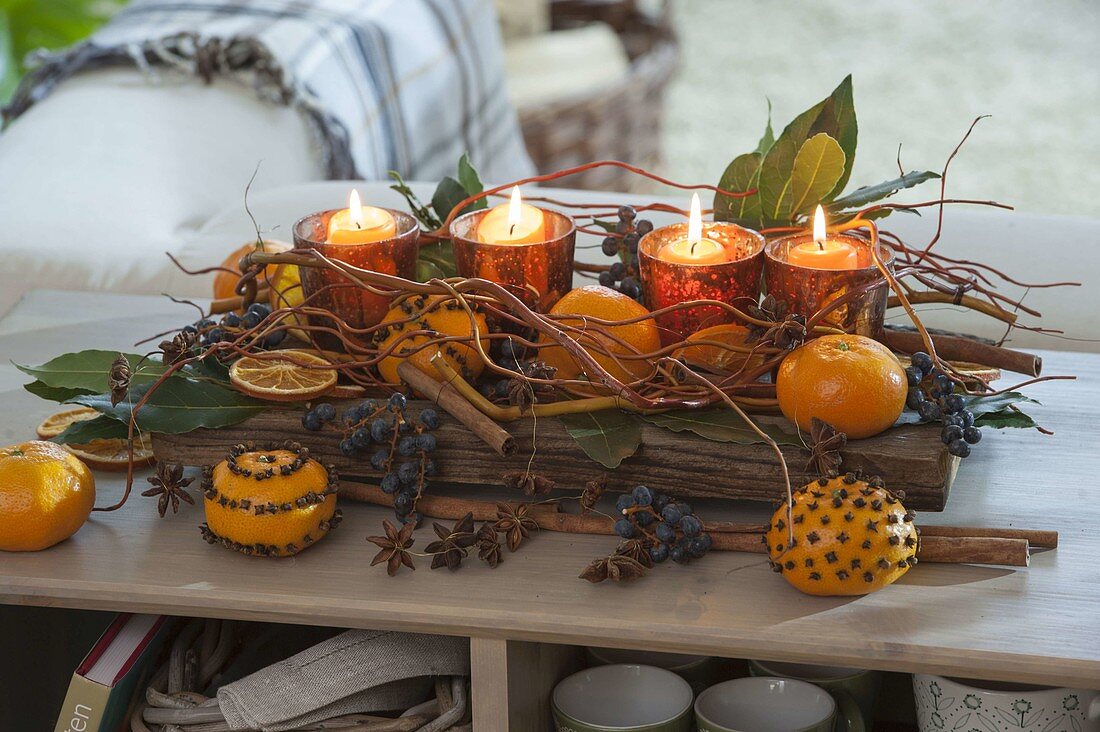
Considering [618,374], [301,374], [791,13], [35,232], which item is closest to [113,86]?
[35,232]

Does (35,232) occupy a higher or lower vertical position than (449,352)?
lower

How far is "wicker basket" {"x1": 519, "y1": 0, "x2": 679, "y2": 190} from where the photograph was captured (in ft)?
8.93

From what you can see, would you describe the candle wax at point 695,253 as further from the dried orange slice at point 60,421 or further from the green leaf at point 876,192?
the dried orange slice at point 60,421

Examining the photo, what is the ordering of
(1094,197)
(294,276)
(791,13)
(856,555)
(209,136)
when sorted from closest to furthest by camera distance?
(856,555), (294,276), (209,136), (1094,197), (791,13)

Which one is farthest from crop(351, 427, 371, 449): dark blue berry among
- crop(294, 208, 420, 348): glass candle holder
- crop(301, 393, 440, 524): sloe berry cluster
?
crop(294, 208, 420, 348): glass candle holder

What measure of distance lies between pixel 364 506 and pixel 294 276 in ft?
0.77

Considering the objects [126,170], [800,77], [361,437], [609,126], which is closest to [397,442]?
[361,437]

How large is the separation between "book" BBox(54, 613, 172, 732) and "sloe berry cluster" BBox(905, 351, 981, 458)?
522 millimetres

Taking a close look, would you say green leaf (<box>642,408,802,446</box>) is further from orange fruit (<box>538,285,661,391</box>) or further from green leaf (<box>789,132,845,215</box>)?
green leaf (<box>789,132,845,215</box>)

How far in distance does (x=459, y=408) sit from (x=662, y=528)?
6.1 inches

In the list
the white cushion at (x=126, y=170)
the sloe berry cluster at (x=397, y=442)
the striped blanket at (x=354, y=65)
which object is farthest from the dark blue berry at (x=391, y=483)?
the striped blanket at (x=354, y=65)

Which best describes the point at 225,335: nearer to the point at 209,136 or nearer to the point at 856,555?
the point at 856,555

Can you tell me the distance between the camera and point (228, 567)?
721 mm

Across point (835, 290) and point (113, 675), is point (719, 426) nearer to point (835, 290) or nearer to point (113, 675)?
point (835, 290)
